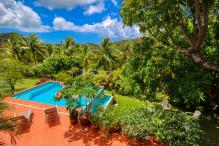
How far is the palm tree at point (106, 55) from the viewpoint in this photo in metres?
33.7

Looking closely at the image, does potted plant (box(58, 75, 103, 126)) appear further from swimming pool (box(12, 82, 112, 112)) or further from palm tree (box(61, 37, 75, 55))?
palm tree (box(61, 37, 75, 55))

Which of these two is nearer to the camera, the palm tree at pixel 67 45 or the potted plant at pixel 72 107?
the potted plant at pixel 72 107

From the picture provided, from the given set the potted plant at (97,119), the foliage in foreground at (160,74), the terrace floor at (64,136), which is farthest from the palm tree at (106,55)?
the foliage in foreground at (160,74)

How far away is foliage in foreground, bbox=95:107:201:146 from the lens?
8672 mm

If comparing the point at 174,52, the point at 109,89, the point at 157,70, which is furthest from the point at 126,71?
the point at 109,89

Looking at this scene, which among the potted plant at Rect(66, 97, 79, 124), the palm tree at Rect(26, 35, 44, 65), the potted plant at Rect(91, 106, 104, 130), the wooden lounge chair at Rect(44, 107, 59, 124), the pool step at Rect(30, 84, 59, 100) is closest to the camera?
the potted plant at Rect(91, 106, 104, 130)

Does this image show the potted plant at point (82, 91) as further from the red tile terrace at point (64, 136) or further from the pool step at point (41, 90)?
the pool step at point (41, 90)

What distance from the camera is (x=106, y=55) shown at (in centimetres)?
3416

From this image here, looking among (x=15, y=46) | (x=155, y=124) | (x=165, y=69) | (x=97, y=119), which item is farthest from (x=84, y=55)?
(x=165, y=69)

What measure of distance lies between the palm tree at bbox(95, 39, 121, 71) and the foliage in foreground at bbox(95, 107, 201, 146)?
2298cm

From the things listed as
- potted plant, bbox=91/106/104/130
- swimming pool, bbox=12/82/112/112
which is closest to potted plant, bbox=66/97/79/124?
potted plant, bbox=91/106/104/130

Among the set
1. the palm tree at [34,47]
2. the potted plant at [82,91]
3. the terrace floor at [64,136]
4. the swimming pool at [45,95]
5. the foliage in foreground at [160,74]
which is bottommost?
the terrace floor at [64,136]

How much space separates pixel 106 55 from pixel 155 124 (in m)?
25.6

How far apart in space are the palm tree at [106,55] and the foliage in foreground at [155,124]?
2298 cm
